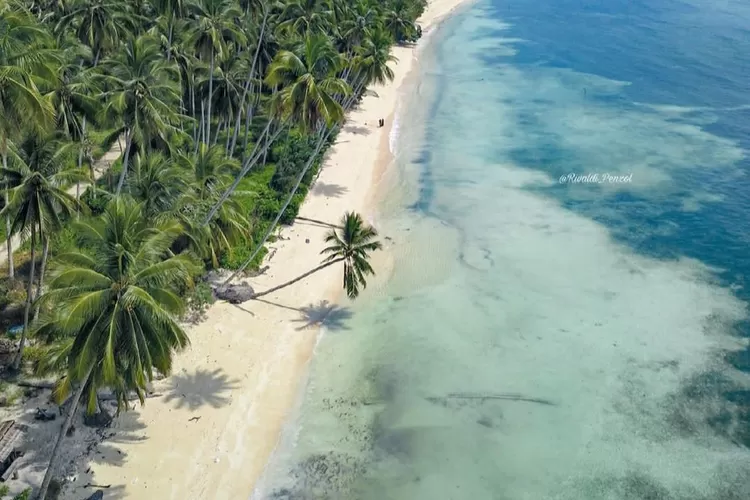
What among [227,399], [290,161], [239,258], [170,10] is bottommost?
[227,399]

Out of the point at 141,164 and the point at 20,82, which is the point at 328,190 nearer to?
the point at 141,164

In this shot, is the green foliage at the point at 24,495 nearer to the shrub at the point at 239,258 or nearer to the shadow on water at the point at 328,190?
the shrub at the point at 239,258

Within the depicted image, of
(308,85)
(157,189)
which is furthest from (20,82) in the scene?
(308,85)

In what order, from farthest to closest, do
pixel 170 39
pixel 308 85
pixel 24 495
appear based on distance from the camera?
pixel 170 39
pixel 308 85
pixel 24 495

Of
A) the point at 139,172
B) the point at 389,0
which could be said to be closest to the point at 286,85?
the point at 139,172

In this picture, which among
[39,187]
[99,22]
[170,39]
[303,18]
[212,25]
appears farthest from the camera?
[303,18]

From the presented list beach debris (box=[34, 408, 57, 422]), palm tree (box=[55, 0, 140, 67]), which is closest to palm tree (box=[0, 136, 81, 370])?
beach debris (box=[34, 408, 57, 422])
